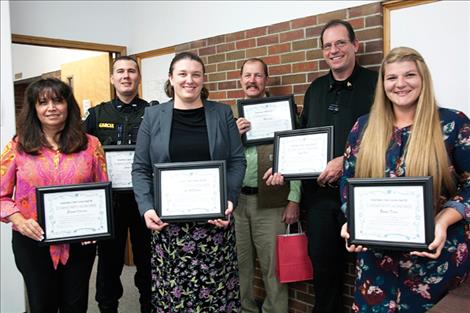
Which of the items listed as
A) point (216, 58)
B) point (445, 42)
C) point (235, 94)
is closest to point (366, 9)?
point (445, 42)

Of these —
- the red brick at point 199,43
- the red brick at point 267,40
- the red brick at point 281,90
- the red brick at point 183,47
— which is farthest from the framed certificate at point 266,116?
the red brick at point 183,47

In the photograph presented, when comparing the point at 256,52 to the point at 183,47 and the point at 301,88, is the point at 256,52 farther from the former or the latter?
the point at 183,47

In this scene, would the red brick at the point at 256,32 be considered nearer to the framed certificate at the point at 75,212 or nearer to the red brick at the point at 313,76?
the red brick at the point at 313,76

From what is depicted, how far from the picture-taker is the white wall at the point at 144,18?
322cm

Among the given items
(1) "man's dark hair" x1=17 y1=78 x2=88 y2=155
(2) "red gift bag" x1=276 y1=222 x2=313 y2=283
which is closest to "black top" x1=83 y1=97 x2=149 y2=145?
(1) "man's dark hair" x1=17 y1=78 x2=88 y2=155

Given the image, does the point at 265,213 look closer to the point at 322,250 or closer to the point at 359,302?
the point at 322,250

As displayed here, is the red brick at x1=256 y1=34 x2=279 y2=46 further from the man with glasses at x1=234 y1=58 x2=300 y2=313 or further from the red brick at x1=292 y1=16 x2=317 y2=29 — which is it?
the man with glasses at x1=234 y1=58 x2=300 y2=313

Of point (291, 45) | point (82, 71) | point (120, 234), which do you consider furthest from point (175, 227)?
point (82, 71)

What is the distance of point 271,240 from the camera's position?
2.79 meters

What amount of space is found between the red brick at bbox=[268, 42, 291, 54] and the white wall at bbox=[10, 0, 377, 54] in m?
0.18

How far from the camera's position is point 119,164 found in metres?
2.46

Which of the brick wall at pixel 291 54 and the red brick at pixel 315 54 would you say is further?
the red brick at pixel 315 54

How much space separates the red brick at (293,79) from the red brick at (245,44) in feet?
1.35

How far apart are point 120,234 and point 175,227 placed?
2.61 ft
